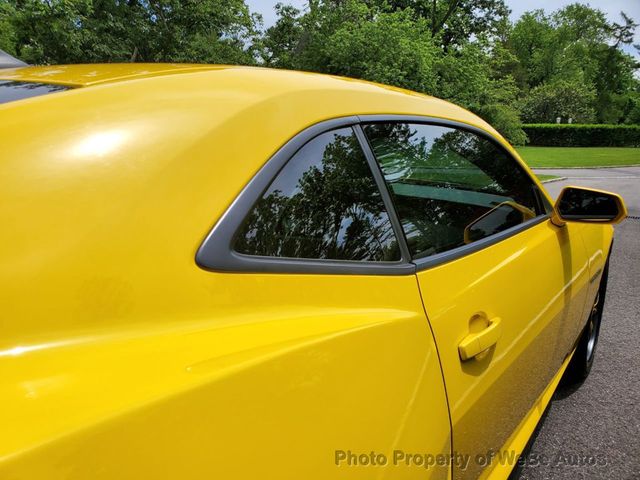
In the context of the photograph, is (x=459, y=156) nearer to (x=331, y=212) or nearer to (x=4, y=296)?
(x=331, y=212)

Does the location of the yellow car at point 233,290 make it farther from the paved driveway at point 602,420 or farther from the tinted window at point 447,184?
the paved driveway at point 602,420

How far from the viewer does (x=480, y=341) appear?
143 cm

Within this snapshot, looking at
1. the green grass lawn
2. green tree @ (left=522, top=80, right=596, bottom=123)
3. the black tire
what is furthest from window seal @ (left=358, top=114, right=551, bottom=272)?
green tree @ (left=522, top=80, right=596, bottom=123)

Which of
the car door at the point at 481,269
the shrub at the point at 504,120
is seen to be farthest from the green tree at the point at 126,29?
the car door at the point at 481,269

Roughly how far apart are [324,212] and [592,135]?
177 ft

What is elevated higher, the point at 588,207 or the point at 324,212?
the point at 324,212

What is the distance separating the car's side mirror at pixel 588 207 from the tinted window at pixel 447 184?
121 millimetres

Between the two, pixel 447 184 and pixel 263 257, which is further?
pixel 447 184

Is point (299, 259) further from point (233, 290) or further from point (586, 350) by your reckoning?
point (586, 350)

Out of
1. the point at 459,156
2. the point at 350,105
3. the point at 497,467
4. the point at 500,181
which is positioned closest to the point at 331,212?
the point at 350,105

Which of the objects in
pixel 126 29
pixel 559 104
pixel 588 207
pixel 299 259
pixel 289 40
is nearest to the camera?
pixel 299 259

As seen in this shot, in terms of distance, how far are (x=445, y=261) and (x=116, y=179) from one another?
974mm

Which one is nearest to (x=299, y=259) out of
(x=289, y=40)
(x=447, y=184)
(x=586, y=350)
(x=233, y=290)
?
(x=233, y=290)

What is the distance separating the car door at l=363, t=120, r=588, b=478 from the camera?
141 cm
